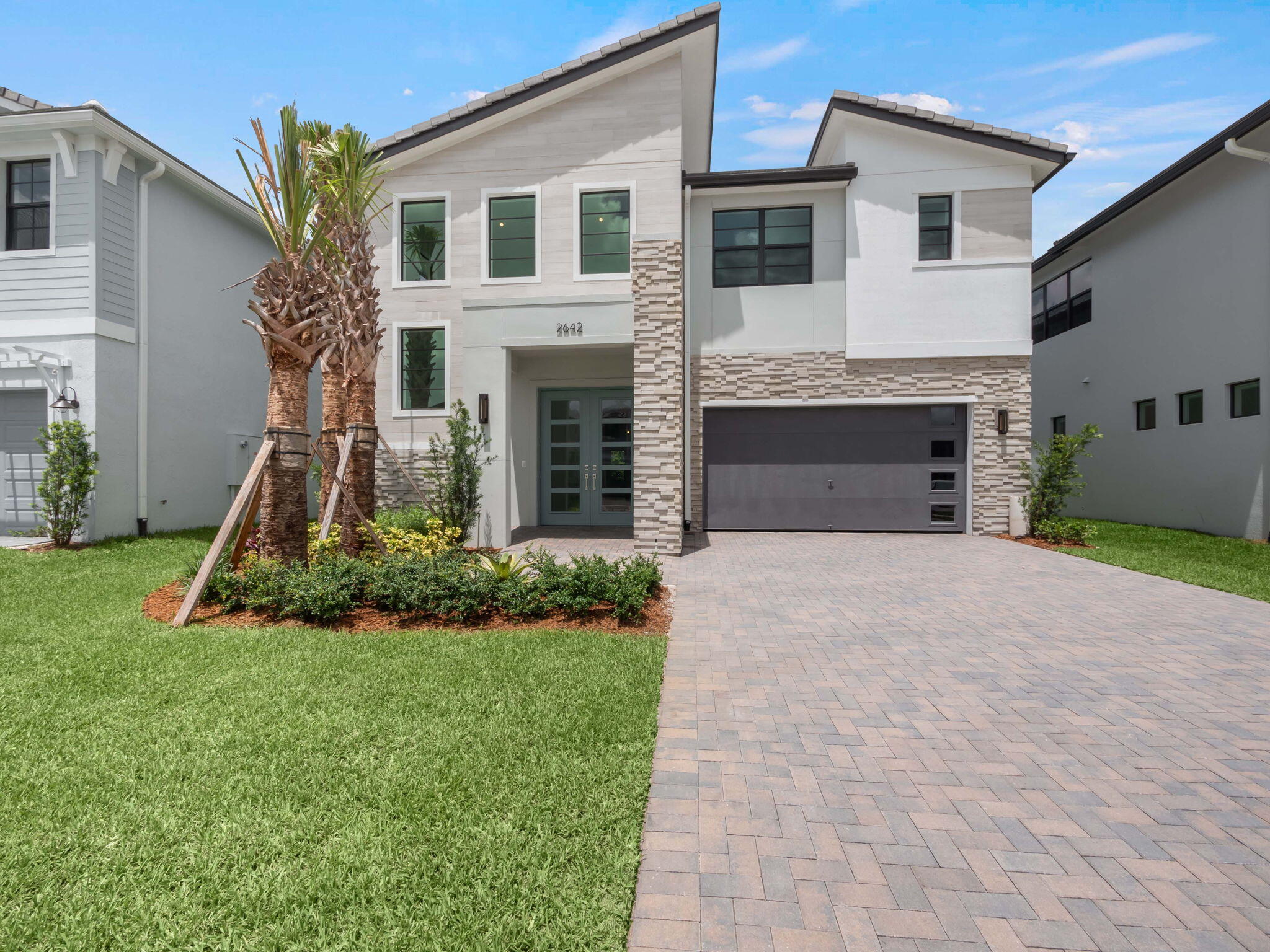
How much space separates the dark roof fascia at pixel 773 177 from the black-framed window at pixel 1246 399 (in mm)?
8455

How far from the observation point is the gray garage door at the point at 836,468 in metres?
12.3

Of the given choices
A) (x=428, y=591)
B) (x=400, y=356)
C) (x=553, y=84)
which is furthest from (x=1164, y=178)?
(x=428, y=591)

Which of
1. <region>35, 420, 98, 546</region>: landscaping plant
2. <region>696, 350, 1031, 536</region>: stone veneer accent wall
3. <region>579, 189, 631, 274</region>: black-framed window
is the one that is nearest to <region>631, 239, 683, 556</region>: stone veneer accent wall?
<region>579, 189, 631, 274</region>: black-framed window

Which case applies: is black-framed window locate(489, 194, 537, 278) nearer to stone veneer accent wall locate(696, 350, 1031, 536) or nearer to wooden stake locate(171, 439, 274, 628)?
stone veneer accent wall locate(696, 350, 1031, 536)

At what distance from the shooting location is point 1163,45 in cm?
893

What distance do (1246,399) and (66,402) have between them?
70.2 ft

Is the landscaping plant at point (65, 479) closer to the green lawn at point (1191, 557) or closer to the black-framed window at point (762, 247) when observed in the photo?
the black-framed window at point (762, 247)

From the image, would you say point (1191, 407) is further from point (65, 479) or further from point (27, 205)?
point (27, 205)

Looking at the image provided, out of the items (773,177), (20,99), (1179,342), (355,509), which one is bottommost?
(355,509)

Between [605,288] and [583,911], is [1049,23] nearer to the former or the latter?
[605,288]

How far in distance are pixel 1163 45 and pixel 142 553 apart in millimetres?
17466

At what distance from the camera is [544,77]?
11242 millimetres

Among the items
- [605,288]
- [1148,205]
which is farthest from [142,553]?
[1148,205]

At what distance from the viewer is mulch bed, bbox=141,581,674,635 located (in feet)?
18.4
